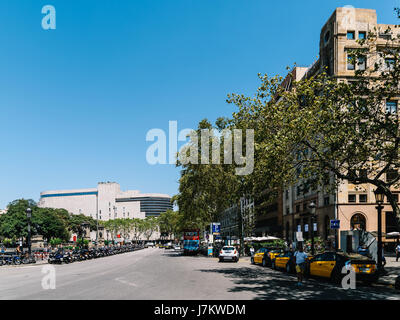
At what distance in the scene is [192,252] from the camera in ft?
199

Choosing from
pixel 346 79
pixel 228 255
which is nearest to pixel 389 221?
pixel 346 79

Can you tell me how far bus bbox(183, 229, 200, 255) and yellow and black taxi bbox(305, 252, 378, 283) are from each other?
135 feet

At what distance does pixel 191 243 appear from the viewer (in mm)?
61281

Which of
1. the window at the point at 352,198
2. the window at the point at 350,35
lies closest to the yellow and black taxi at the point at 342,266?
the window at the point at 352,198

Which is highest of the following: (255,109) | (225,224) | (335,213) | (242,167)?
(255,109)

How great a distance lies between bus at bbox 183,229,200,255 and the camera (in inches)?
2395

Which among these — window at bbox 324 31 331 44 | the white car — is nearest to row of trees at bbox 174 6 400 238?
the white car

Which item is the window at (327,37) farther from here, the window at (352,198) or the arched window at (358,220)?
the arched window at (358,220)

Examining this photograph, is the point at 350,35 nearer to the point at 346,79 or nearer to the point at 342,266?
the point at 346,79
